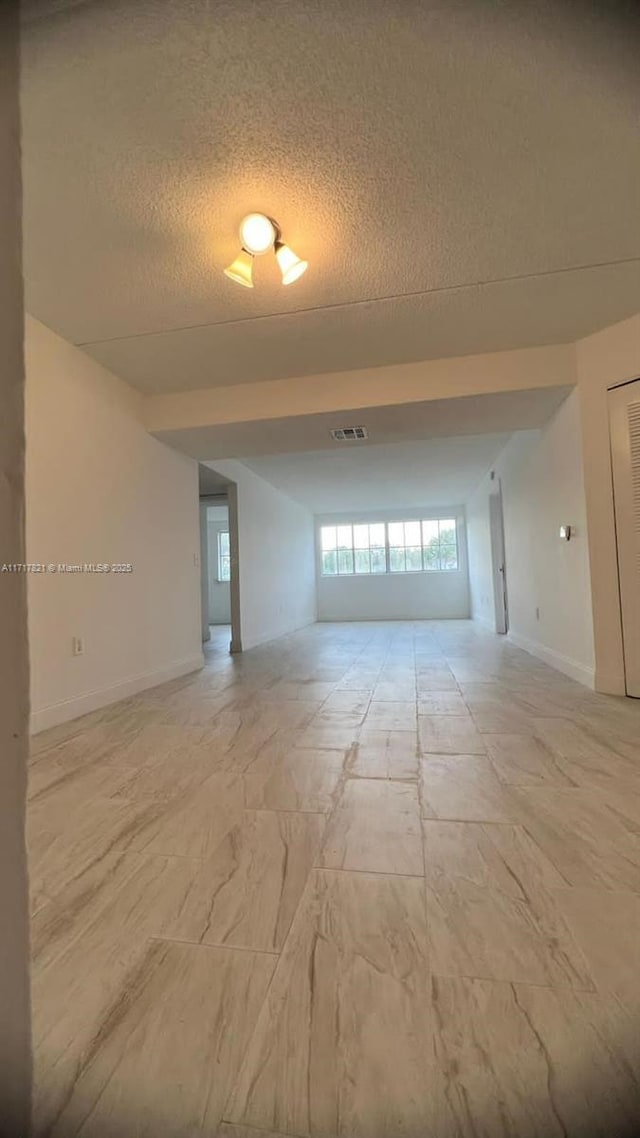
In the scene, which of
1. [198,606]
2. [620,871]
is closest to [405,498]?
[198,606]

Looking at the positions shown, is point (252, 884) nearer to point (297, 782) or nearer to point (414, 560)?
point (297, 782)

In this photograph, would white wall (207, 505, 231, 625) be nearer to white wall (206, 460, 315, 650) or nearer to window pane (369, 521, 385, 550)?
white wall (206, 460, 315, 650)

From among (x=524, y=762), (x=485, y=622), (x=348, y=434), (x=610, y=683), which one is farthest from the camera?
(x=485, y=622)

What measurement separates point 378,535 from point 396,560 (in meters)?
0.66

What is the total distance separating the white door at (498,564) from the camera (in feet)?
20.9

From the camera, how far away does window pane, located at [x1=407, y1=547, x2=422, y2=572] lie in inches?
387

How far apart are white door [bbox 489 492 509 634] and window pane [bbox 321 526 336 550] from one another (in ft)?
13.0

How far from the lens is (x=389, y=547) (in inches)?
→ 391

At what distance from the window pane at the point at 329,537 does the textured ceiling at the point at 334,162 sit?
7.34m

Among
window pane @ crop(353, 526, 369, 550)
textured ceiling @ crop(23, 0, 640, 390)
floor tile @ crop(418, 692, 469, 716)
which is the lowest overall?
floor tile @ crop(418, 692, 469, 716)

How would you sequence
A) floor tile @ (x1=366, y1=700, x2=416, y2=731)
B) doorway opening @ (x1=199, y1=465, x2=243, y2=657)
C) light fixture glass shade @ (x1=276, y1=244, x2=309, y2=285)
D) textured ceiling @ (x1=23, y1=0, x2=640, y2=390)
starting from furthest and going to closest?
doorway opening @ (x1=199, y1=465, x2=243, y2=657), floor tile @ (x1=366, y1=700, x2=416, y2=731), light fixture glass shade @ (x1=276, y1=244, x2=309, y2=285), textured ceiling @ (x1=23, y1=0, x2=640, y2=390)

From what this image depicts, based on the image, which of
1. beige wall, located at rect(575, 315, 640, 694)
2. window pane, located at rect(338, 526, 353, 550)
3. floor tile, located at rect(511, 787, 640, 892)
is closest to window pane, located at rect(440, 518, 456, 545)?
window pane, located at rect(338, 526, 353, 550)

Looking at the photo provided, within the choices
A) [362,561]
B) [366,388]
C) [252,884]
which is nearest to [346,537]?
[362,561]

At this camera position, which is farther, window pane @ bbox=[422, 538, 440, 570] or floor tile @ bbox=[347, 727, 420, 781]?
window pane @ bbox=[422, 538, 440, 570]
